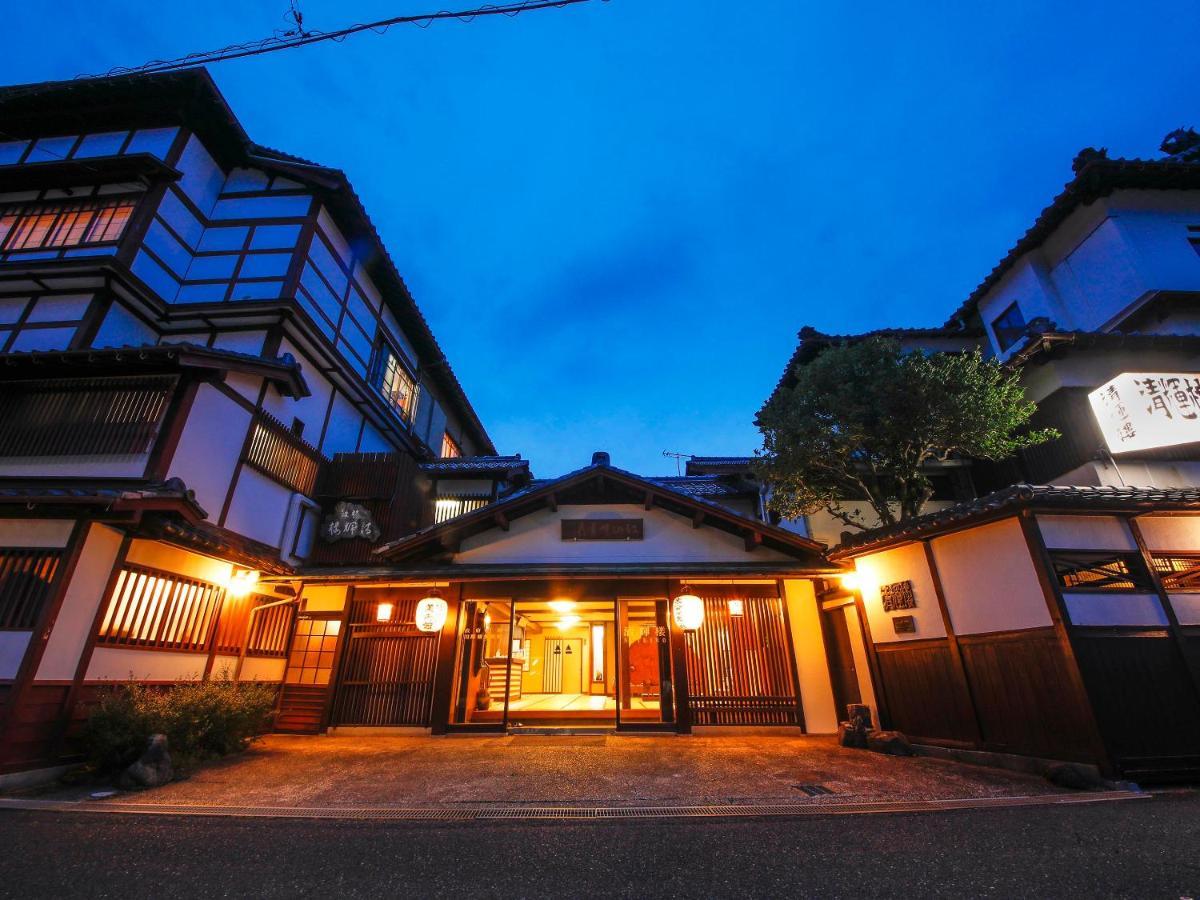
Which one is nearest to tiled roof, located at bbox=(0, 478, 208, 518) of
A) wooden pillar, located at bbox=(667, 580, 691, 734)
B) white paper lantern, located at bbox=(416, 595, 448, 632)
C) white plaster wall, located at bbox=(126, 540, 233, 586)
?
white plaster wall, located at bbox=(126, 540, 233, 586)

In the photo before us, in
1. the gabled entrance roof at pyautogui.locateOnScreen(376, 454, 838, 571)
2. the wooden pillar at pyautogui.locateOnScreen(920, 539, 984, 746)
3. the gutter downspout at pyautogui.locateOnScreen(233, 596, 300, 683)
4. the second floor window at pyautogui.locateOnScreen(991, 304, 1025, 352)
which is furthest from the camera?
the second floor window at pyautogui.locateOnScreen(991, 304, 1025, 352)

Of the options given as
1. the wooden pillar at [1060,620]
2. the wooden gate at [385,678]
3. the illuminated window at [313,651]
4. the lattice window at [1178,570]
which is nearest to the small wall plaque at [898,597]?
the wooden pillar at [1060,620]

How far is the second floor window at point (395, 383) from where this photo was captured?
1838 centimetres

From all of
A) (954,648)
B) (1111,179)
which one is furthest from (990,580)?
(1111,179)

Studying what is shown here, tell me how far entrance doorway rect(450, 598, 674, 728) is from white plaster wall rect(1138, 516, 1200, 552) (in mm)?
9160

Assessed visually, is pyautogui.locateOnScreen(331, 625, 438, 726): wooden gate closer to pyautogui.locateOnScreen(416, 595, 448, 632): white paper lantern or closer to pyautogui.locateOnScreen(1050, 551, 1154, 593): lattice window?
pyautogui.locateOnScreen(416, 595, 448, 632): white paper lantern

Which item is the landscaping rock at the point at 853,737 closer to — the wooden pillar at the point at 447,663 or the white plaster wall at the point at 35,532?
the wooden pillar at the point at 447,663

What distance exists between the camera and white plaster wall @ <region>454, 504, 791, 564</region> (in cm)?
1291

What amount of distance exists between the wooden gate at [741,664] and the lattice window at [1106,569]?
19.0 feet

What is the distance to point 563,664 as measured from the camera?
2081 cm

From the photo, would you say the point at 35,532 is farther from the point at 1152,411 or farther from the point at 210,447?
the point at 1152,411

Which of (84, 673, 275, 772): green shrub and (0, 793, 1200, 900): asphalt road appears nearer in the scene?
(0, 793, 1200, 900): asphalt road

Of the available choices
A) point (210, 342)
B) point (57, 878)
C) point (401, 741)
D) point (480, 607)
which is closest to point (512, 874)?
point (57, 878)

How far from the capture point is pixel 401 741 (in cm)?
1110
